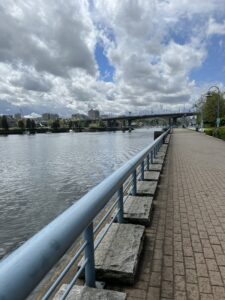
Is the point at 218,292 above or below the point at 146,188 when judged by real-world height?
below

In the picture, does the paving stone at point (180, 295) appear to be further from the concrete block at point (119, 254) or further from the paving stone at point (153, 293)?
the concrete block at point (119, 254)

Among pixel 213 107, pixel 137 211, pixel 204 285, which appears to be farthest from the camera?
pixel 213 107

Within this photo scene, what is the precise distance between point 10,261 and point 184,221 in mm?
4500

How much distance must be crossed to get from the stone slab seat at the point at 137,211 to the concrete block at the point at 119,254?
21.0 inches

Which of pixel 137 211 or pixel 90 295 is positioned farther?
pixel 137 211

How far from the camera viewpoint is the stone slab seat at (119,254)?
10.6 feet

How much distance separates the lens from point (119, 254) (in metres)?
3.57

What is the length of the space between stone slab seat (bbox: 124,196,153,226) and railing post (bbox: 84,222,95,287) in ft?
6.50

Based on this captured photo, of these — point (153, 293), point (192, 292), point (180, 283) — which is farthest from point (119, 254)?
point (192, 292)

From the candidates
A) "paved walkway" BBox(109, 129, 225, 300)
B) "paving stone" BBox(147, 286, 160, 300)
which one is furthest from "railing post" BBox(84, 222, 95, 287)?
"paving stone" BBox(147, 286, 160, 300)

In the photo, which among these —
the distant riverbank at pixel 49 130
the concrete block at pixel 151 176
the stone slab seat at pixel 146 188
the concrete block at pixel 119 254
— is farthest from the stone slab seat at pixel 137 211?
the distant riverbank at pixel 49 130

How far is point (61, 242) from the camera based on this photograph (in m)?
1.70

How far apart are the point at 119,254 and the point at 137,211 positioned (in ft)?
5.43

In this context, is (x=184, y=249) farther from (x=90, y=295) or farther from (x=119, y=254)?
(x=90, y=295)
